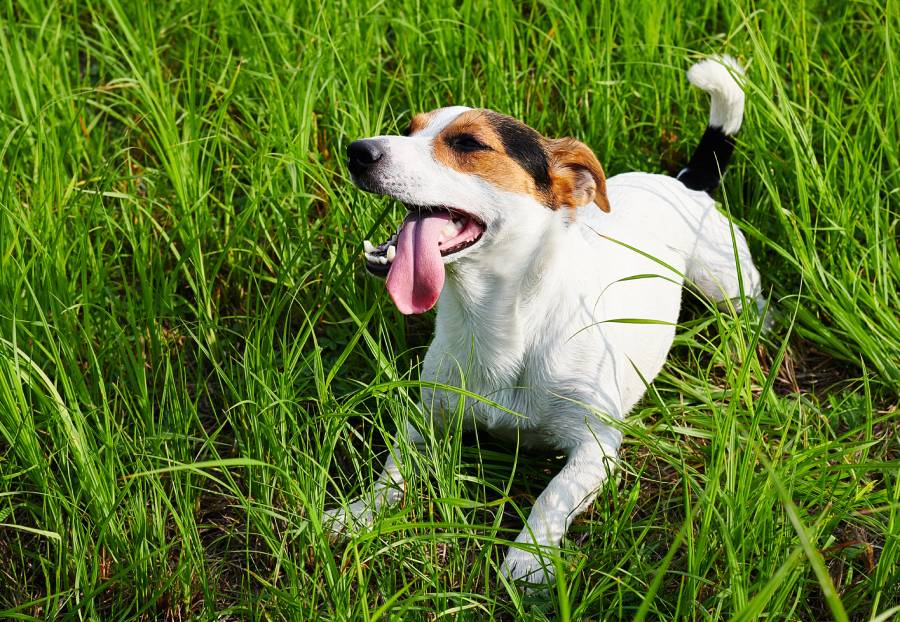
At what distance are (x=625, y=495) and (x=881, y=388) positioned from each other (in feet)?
3.61

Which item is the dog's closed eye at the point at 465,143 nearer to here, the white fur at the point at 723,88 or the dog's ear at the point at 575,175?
the dog's ear at the point at 575,175

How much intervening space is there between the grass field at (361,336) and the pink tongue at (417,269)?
10.2 inches

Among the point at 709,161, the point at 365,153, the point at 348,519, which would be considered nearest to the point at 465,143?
the point at 365,153

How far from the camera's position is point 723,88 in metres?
3.57

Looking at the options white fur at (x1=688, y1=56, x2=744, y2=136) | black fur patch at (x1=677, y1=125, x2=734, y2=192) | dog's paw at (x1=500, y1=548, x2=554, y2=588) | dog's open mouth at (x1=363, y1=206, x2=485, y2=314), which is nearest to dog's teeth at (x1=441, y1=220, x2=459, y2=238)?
dog's open mouth at (x1=363, y1=206, x2=485, y2=314)

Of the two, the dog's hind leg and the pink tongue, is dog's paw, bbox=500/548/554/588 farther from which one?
the dog's hind leg

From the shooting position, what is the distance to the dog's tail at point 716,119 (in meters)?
3.54

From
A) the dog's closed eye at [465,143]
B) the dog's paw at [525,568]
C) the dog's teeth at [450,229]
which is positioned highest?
the dog's closed eye at [465,143]

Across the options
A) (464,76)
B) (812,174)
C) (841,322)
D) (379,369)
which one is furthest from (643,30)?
(379,369)

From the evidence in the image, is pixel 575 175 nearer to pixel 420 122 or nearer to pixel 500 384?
pixel 420 122

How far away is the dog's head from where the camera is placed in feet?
8.80

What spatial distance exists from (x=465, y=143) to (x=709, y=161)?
4.67ft

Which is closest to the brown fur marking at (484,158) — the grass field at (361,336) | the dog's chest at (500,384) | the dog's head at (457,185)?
the dog's head at (457,185)

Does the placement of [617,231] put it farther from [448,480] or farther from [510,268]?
[448,480]
